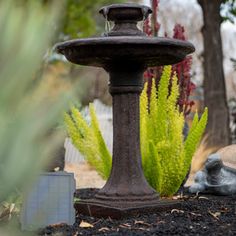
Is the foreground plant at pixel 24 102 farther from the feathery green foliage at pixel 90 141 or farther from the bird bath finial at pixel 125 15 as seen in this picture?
the feathery green foliage at pixel 90 141

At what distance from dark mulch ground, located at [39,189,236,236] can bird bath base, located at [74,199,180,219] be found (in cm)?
4

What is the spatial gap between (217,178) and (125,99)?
1.53m

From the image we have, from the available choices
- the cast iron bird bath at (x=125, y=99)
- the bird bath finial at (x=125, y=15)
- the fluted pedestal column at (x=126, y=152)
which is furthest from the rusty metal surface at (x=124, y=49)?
the bird bath finial at (x=125, y=15)

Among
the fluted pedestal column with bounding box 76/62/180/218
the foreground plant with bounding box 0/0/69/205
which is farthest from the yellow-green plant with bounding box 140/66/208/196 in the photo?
the foreground plant with bounding box 0/0/69/205

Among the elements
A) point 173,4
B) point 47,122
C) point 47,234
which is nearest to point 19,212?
point 47,234

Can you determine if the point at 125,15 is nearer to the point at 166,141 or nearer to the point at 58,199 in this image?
the point at 166,141

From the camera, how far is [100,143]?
545 centimetres

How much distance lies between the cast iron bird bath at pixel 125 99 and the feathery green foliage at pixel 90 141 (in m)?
0.65

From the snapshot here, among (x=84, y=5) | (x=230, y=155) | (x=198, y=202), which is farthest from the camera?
(x=84, y=5)

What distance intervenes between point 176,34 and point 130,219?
2.99 meters

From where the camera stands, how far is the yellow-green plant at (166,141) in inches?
214

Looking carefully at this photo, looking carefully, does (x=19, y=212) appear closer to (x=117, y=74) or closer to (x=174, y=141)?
(x=117, y=74)

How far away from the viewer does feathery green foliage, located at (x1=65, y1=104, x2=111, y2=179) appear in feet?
18.0

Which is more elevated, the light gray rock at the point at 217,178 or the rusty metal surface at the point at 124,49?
the rusty metal surface at the point at 124,49
